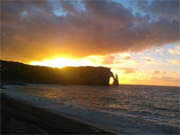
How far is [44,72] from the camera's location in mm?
182125

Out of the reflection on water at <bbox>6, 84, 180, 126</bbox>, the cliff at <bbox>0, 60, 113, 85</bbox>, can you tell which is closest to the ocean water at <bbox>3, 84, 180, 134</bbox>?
the reflection on water at <bbox>6, 84, 180, 126</bbox>

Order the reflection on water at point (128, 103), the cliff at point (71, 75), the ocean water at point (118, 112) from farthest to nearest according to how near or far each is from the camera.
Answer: the cliff at point (71, 75), the reflection on water at point (128, 103), the ocean water at point (118, 112)

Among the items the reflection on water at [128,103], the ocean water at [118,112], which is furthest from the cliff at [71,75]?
the ocean water at [118,112]

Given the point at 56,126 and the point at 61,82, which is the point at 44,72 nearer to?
the point at 61,82

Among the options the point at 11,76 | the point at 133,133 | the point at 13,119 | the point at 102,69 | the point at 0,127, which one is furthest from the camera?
the point at 102,69

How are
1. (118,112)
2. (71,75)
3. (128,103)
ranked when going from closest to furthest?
(118,112) → (128,103) → (71,75)

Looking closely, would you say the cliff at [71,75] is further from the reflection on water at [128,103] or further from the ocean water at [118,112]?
the ocean water at [118,112]

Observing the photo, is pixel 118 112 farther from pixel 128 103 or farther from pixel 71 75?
pixel 71 75

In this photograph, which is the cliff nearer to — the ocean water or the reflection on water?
the reflection on water

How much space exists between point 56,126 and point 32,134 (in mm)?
2470

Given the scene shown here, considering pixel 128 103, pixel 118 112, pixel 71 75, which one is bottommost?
pixel 128 103

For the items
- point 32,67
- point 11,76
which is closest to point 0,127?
point 11,76

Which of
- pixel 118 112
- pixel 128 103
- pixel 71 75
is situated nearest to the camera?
pixel 118 112

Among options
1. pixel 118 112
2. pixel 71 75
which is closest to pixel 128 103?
pixel 118 112
